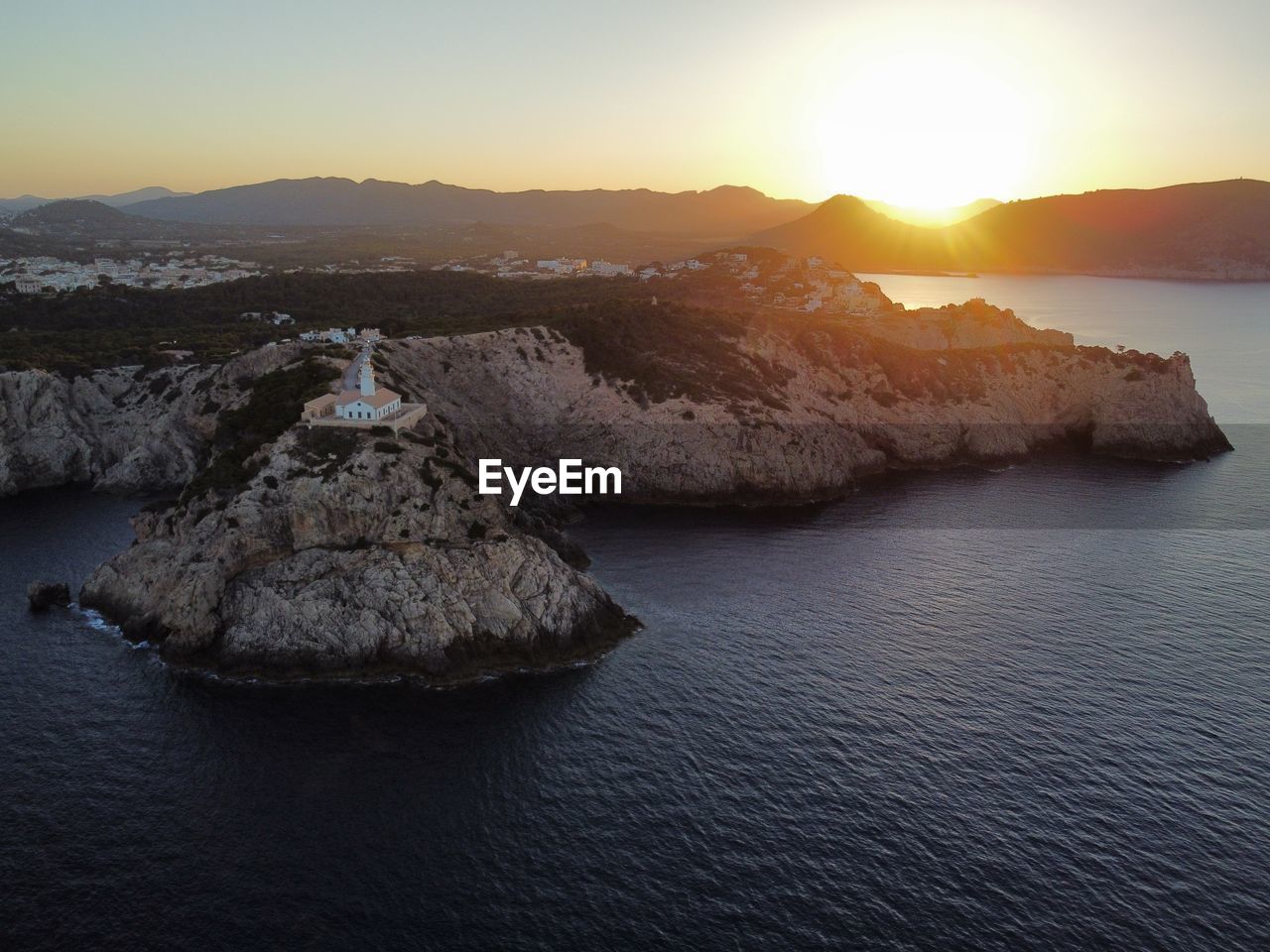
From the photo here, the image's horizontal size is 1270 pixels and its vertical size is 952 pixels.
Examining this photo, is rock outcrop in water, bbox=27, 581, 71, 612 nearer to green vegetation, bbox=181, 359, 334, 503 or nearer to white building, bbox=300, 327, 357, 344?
green vegetation, bbox=181, 359, 334, 503

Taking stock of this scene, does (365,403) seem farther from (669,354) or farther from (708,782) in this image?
(669,354)

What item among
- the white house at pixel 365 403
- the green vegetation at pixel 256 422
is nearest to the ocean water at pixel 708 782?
the green vegetation at pixel 256 422

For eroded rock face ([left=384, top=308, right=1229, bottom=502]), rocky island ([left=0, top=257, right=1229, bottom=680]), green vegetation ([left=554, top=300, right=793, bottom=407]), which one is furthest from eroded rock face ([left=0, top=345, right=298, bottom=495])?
green vegetation ([left=554, top=300, right=793, bottom=407])

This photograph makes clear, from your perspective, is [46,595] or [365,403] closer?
[46,595]

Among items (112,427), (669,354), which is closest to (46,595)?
(112,427)

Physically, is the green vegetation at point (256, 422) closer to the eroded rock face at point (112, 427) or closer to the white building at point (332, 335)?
the eroded rock face at point (112, 427)

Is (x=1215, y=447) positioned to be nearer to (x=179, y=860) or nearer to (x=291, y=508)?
(x=291, y=508)
